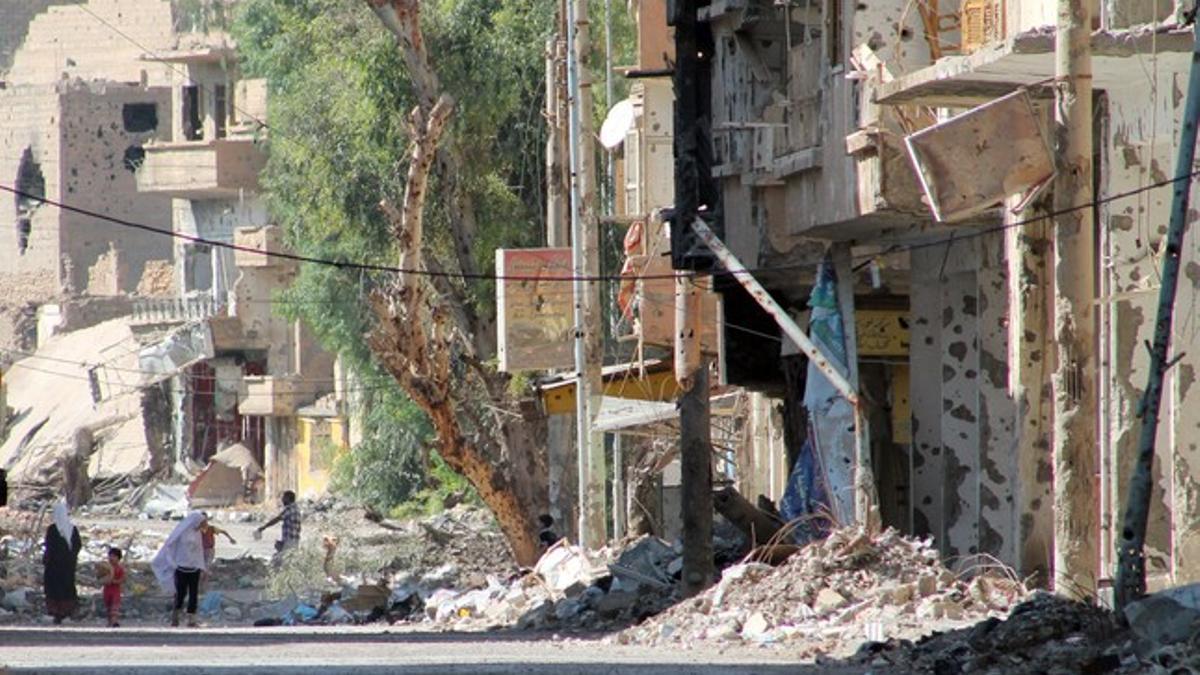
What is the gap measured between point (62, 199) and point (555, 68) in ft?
152

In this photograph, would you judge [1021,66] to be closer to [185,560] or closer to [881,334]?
[881,334]

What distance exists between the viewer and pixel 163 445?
67938 mm

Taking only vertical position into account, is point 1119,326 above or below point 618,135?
below

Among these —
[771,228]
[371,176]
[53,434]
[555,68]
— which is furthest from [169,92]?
[771,228]

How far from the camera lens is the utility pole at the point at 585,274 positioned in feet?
94.2

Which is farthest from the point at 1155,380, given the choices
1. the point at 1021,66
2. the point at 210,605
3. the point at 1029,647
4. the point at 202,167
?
the point at 202,167

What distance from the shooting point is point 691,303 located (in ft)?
83.9

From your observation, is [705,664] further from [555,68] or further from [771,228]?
[555,68]

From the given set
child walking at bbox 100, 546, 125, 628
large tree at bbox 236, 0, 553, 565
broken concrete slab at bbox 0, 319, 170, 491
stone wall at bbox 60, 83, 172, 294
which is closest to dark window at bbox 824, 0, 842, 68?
child walking at bbox 100, 546, 125, 628

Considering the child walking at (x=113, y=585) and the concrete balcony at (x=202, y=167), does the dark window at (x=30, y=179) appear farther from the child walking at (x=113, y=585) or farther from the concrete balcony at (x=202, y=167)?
the child walking at (x=113, y=585)

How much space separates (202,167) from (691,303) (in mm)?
45382

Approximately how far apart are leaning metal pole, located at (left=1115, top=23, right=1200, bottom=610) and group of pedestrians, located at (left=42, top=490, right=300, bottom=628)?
13.4 m

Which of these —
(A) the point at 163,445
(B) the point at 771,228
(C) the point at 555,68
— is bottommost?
(A) the point at 163,445

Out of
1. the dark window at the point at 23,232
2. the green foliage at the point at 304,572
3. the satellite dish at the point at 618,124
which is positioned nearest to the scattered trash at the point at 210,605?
the green foliage at the point at 304,572
